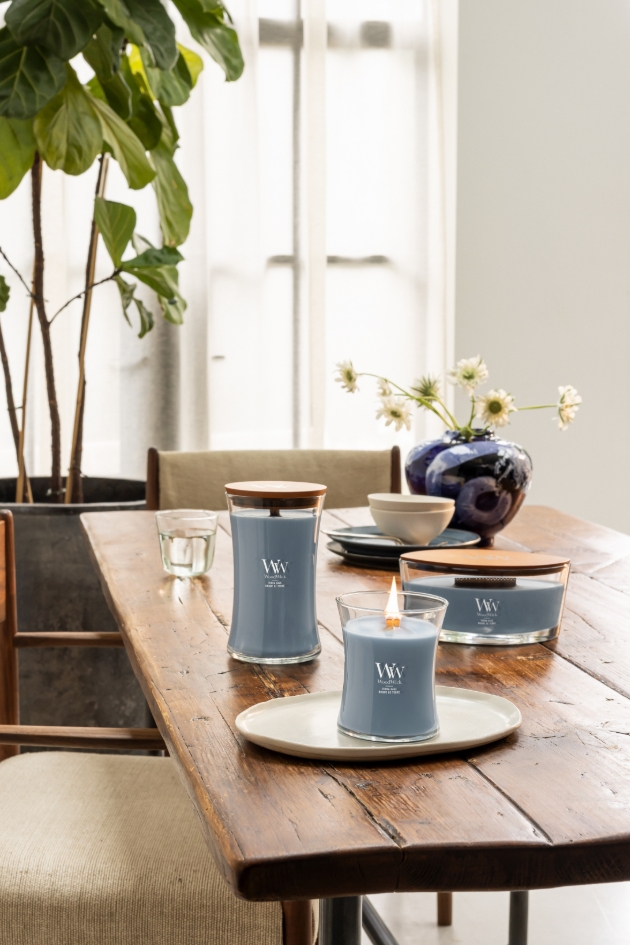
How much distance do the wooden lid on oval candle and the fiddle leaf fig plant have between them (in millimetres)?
1249

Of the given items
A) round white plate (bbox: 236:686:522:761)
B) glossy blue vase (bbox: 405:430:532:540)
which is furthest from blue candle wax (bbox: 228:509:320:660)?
glossy blue vase (bbox: 405:430:532:540)

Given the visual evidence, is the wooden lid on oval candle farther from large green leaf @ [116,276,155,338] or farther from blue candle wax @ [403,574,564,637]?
large green leaf @ [116,276,155,338]

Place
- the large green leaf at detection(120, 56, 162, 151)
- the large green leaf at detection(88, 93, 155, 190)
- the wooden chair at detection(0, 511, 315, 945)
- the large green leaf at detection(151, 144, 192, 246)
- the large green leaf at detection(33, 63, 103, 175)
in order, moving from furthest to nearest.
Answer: the large green leaf at detection(151, 144, 192, 246) → the large green leaf at detection(120, 56, 162, 151) → the large green leaf at detection(88, 93, 155, 190) → the large green leaf at detection(33, 63, 103, 175) → the wooden chair at detection(0, 511, 315, 945)

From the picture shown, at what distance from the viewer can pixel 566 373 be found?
3.58m

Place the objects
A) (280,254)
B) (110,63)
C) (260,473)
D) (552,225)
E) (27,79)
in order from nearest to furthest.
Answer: (27,79) → (110,63) → (260,473) → (280,254) → (552,225)

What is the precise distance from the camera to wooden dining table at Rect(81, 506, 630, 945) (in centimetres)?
51

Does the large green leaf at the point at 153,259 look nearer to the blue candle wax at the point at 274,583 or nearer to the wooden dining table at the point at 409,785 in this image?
the wooden dining table at the point at 409,785

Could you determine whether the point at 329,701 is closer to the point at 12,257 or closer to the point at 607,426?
the point at 12,257

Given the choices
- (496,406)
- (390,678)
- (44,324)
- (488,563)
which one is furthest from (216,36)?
(390,678)

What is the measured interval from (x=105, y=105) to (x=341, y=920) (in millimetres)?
1961

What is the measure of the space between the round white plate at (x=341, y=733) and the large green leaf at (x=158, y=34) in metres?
1.52

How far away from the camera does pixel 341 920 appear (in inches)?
29.9

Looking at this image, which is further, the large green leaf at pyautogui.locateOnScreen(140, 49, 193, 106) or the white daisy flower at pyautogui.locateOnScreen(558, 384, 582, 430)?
the large green leaf at pyautogui.locateOnScreen(140, 49, 193, 106)

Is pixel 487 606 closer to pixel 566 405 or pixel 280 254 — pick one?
pixel 566 405
